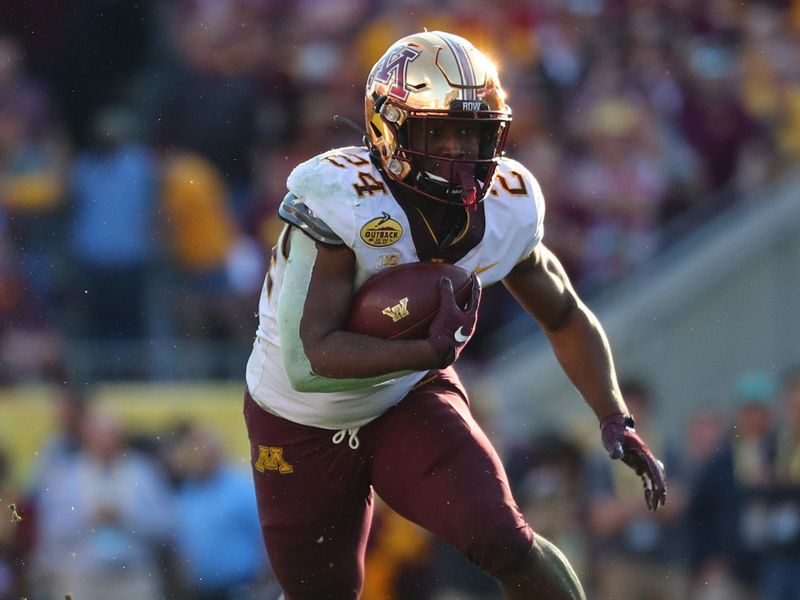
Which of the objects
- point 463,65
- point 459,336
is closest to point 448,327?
point 459,336

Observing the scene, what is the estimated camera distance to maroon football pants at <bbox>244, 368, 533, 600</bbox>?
4.59 m

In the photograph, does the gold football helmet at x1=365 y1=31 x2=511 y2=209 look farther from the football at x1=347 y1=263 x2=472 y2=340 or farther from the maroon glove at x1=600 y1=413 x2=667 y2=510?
the maroon glove at x1=600 y1=413 x2=667 y2=510

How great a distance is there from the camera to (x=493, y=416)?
8.86 meters

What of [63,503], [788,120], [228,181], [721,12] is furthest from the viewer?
[721,12]

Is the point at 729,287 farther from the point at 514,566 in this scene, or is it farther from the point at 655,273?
the point at 514,566

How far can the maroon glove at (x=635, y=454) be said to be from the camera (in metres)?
4.93

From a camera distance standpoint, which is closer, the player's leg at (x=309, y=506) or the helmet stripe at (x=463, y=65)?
the helmet stripe at (x=463, y=65)

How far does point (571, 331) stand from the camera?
5.23 metres

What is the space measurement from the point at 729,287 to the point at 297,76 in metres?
3.07

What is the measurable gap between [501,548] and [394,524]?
368 cm

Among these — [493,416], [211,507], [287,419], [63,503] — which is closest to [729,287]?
[493,416]

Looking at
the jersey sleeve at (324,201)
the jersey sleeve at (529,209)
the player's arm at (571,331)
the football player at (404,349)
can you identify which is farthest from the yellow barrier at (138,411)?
the jersey sleeve at (324,201)

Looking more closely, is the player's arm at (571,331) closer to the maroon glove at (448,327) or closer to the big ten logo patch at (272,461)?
the maroon glove at (448,327)

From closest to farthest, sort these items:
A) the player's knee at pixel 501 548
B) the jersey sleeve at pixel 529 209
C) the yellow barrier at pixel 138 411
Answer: the player's knee at pixel 501 548, the jersey sleeve at pixel 529 209, the yellow barrier at pixel 138 411
